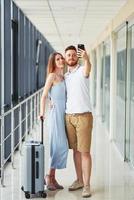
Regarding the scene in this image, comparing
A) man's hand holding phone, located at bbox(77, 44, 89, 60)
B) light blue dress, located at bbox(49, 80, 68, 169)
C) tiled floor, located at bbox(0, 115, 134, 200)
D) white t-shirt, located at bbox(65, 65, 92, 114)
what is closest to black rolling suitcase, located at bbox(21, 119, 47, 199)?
tiled floor, located at bbox(0, 115, 134, 200)

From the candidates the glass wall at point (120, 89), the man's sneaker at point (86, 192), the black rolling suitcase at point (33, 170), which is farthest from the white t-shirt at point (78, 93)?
the glass wall at point (120, 89)

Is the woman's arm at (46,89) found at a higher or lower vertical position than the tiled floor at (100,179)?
higher

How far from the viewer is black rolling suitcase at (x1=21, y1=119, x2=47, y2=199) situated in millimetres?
→ 4918

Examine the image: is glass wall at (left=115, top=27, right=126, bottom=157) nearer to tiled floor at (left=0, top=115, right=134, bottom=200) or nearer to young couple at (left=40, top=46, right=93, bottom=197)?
tiled floor at (left=0, top=115, right=134, bottom=200)

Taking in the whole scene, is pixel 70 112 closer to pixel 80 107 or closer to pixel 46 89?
pixel 80 107

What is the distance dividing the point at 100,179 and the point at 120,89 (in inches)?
104

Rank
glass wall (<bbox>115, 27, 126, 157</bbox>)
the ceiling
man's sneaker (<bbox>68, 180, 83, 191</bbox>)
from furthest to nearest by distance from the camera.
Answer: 1. glass wall (<bbox>115, 27, 126, 157</bbox>)
2. the ceiling
3. man's sneaker (<bbox>68, 180, 83, 191</bbox>)

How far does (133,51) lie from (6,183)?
243 centimetres

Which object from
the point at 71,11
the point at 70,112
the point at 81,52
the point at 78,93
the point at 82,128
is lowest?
the point at 82,128

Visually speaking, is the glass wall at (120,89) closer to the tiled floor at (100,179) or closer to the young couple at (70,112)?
the tiled floor at (100,179)

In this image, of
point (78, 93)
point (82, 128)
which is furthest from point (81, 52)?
point (82, 128)

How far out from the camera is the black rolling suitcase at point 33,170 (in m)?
4.92

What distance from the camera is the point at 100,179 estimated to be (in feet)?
18.8

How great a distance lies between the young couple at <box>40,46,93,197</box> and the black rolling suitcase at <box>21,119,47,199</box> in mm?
243
